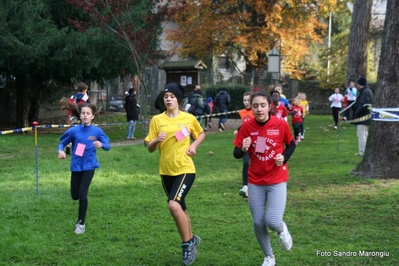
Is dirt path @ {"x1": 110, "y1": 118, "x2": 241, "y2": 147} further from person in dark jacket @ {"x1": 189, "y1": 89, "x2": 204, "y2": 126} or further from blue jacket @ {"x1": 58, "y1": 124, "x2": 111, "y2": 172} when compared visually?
blue jacket @ {"x1": 58, "y1": 124, "x2": 111, "y2": 172}

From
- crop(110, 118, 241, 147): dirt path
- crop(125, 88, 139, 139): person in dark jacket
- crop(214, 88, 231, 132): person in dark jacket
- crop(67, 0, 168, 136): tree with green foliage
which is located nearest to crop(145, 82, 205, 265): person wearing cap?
crop(110, 118, 241, 147): dirt path

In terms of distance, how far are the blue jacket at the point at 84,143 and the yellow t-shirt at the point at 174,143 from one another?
55.3 inches

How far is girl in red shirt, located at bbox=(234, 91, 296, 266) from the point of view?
5598mm

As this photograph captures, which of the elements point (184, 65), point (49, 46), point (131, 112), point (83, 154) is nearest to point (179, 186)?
point (83, 154)

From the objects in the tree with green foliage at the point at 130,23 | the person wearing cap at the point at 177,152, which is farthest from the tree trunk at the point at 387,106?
the tree with green foliage at the point at 130,23

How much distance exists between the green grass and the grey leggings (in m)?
0.53

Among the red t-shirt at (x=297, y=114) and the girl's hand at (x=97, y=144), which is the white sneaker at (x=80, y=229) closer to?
the girl's hand at (x=97, y=144)

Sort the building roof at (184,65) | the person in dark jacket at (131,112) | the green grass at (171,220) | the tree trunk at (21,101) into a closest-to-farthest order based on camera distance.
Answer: the green grass at (171,220) → the person in dark jacket at (131,112) → the tree trunk at (21,101) → the building roof at (184,65)

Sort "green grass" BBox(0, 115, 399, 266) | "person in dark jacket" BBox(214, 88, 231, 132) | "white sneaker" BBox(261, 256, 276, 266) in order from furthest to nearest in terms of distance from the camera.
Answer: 1. "person in dark jacket" BBox(214, 88, 231, 132)
2. "green grass" BBox(0, 115, 399, 266)
3. "white sneaker" BBox(261, 256, 276, 266)

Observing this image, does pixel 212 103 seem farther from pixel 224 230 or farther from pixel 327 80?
pixel 224 230

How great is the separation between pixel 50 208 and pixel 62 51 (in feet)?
37.4

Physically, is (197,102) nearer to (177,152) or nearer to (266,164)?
(177,152)

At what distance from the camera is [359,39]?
25469 millimetres

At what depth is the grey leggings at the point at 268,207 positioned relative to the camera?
554 centimetres
